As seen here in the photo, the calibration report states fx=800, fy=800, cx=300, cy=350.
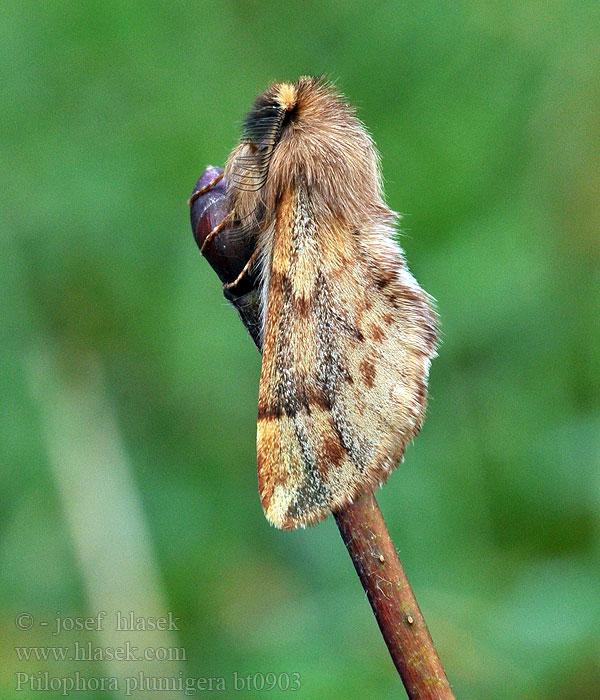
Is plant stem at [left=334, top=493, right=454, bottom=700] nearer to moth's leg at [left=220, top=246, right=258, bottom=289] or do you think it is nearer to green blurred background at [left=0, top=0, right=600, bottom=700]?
moth's leg at [left=220, top=246, right=258, bottom=289]

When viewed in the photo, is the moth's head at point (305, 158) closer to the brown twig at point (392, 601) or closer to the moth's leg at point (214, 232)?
the moth's leg at point (214, 232)

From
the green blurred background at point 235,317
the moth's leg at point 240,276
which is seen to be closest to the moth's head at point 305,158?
the moth's leg at point 240,276

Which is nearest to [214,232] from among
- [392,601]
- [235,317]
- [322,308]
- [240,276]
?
[240,276]

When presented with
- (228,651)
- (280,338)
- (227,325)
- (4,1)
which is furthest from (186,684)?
(4,1)

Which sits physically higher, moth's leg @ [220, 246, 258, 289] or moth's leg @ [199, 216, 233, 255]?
moth's leg @ [199, 216, 233, 255]

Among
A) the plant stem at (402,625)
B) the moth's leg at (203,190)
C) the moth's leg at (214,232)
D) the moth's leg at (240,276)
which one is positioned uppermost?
the moth's leg at (203,190)

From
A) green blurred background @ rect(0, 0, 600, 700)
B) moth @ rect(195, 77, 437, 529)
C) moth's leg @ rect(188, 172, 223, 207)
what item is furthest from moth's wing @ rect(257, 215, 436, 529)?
green blurred background @ rect(0, 0, 600, 700)

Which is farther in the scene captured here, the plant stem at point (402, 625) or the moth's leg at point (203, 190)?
the moth's leg at point (203, 190)
